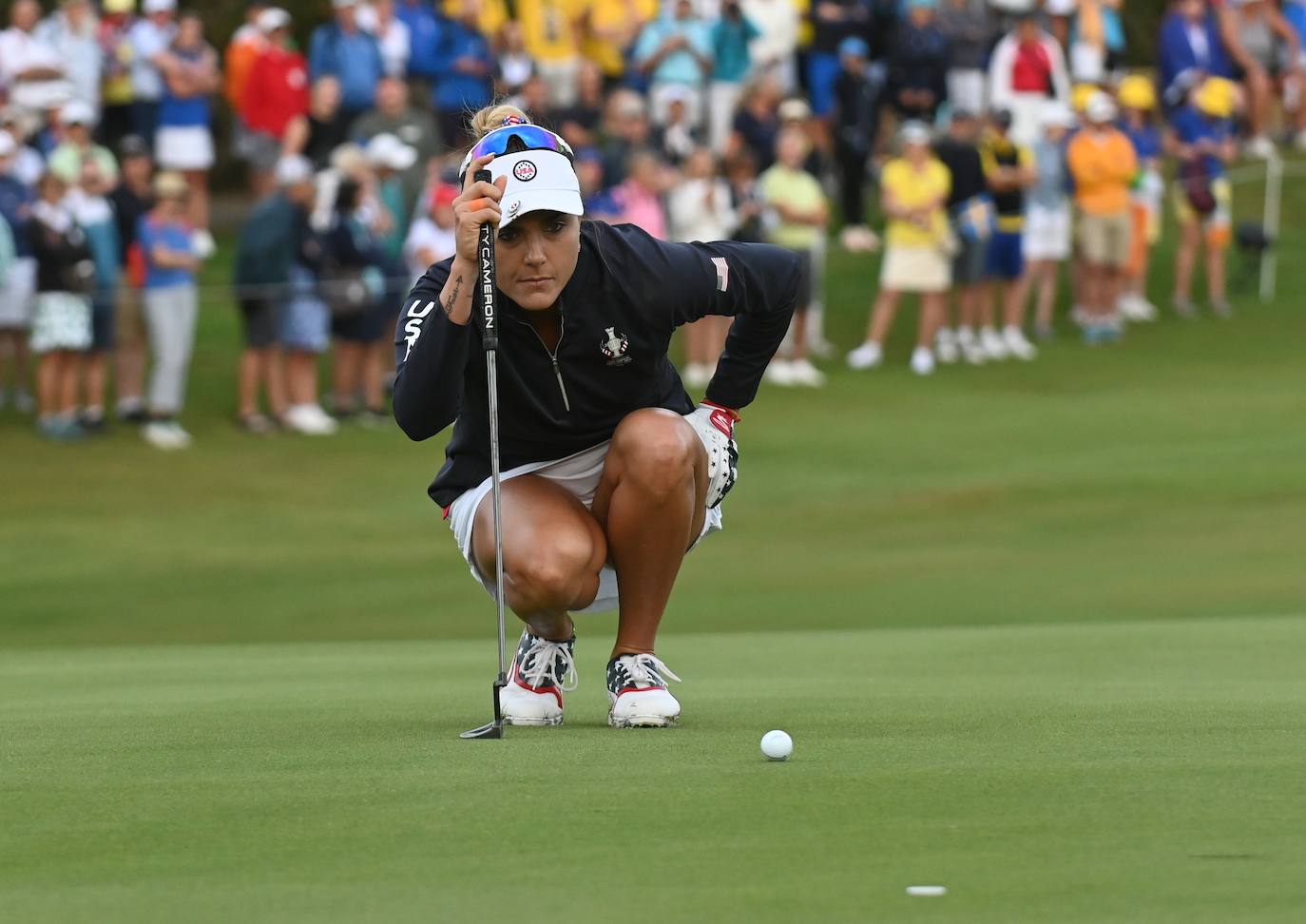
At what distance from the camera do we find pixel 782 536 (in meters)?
15.7

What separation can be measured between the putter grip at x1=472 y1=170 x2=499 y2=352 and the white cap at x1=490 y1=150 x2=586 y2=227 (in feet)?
0.16

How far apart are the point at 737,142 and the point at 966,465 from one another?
4578mm

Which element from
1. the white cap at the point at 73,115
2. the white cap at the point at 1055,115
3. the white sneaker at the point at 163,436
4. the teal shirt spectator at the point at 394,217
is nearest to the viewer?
the white cap at the point at 73,115

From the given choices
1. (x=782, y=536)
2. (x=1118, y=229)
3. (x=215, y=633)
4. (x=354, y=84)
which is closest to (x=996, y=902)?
(x=215, y=633)

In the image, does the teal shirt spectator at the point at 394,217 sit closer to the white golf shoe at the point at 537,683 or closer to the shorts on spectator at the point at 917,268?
the shorts on spectator at the point at 917,268

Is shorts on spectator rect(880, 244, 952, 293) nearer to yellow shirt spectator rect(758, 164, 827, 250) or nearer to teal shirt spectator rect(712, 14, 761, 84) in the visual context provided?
yellow shirt spectator rect(758, 164, 827, 250)

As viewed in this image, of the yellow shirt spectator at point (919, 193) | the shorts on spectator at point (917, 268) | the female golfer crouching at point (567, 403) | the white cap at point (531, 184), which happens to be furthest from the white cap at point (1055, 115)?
the white cap at point (531, 184)

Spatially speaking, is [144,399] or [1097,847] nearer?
[1097,847]

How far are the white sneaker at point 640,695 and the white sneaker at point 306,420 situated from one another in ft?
40.4

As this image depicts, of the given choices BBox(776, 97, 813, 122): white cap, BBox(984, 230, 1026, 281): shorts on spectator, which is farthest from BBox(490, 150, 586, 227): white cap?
BBox(984, 230, 1026, 281): shorts on spectator

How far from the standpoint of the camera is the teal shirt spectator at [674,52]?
22.2 m

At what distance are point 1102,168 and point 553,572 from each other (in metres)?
17.0

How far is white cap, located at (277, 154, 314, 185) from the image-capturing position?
17.5m

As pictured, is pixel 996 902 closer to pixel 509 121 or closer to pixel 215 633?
pixel 509 121
